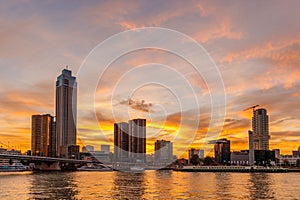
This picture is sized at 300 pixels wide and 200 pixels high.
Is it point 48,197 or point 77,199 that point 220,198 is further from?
point 48,197

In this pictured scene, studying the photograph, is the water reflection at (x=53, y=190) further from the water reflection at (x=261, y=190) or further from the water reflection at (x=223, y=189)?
the water reflection at (x=261, y=190)

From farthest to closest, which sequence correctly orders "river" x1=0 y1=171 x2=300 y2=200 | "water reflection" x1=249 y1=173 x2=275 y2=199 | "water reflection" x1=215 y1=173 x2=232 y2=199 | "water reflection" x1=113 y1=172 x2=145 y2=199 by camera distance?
"water reflection" x1=249 y1=173 x2=275 y2=199 → "water reflection" x1=215 y1=173 x2=232 y2=199 → "river" x1=0 y1=171 x2=300 y2=200 → "water reflection" x1=113 y1=172 x2=145 y2=199

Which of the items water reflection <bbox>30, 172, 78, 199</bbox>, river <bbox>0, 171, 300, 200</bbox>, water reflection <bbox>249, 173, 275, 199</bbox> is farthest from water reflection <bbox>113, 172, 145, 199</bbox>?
water reflection <bbox>249, 173, 275, 199</bbox>

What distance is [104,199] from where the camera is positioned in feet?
173

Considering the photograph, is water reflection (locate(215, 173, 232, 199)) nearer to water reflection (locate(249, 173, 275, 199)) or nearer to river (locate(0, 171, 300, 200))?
river (locate(0, 171, 300, 200))

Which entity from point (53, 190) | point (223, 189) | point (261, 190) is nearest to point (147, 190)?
Result: point (223, 189)

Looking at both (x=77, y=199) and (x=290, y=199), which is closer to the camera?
(x=77, y=199)

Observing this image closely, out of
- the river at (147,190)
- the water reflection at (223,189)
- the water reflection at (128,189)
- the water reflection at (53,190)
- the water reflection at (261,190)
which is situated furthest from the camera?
the water reflection at (261,190)

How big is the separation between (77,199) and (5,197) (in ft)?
40.8

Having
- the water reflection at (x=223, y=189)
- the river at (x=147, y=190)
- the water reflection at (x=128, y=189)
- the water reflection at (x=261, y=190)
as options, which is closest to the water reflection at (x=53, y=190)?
the river at (x=147, y=190)

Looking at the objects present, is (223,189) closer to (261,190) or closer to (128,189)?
(261,190)

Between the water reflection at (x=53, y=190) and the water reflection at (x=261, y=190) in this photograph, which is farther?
the water reflection at (x=261, y=190)

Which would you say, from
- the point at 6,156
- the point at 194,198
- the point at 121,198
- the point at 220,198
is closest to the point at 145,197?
the point at 121,198

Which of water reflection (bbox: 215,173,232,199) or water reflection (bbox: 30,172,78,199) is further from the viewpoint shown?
water reflection (bbox: 215,173,232,199)
